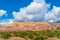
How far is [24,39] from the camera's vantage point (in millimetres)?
73875

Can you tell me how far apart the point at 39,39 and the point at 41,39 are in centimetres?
83

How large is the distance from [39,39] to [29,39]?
8351 mm

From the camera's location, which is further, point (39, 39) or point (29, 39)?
point (29, 39)

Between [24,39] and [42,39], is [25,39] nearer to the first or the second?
[24,39]

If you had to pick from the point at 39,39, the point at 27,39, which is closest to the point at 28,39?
the point at 27,39

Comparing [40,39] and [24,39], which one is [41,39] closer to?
[40,39]

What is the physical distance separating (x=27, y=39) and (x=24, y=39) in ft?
6.44

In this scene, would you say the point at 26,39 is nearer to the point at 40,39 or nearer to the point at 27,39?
the point at 27,39

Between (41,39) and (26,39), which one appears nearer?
(41,39)

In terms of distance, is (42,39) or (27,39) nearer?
(42,39)

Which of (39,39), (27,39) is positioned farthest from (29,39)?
(39,39)

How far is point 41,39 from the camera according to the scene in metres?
65.3

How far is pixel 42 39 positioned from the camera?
65062mm

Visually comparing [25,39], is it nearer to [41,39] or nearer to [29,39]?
[29,39]
